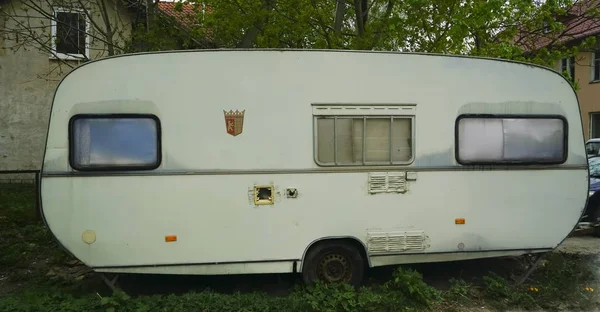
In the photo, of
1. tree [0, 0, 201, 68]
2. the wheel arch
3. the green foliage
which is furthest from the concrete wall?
the wheel arch

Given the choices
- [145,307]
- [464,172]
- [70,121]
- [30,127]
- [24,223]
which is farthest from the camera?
[30,127]

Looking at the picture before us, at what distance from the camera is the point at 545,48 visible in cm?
979

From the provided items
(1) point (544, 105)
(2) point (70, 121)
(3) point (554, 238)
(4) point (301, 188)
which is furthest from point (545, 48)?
(2) point (70, 121)

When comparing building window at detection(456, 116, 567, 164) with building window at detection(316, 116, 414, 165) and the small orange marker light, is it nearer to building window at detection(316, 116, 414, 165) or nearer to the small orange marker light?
building window at detection(316, 116, 414, 165)

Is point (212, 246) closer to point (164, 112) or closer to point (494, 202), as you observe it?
point (164, 112)

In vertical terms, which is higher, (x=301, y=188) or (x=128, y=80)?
(x=128, y=80)

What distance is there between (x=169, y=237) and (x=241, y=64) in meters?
A: 2.09

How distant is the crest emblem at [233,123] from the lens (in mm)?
5266

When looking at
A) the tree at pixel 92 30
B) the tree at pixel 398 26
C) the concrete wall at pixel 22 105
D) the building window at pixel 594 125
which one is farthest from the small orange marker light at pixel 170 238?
the building window at pixel 594 125

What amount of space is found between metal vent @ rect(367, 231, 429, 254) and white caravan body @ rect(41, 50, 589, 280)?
1 centimetres

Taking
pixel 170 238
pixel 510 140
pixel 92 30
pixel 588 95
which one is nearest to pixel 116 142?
pixel 170 238

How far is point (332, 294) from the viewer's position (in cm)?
511

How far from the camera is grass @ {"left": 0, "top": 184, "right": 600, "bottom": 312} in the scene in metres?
4.88

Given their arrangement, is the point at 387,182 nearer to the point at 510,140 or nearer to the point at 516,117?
the point at 510,140
